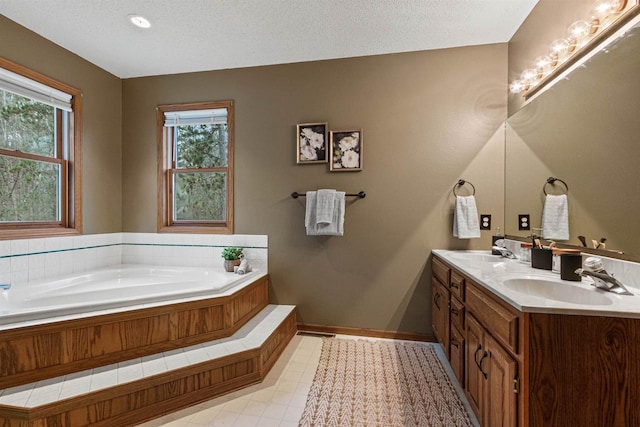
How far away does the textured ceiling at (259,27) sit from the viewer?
6.19 feet

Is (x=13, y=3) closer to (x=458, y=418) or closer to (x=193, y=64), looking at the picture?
(x=193, y=64)

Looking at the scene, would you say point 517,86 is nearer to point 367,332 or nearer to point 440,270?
point 440,270

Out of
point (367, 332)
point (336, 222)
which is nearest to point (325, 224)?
point (336, 222)

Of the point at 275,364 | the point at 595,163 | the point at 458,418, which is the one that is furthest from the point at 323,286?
the point at 595,163

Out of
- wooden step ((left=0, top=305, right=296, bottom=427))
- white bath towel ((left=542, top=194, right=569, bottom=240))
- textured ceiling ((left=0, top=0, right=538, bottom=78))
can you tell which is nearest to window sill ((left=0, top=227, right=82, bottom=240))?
wooden step ((left=0, top=305, right=296, bottom=427))

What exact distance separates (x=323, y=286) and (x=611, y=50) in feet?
7.62

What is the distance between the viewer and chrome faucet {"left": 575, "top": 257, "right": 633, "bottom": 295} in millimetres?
1111

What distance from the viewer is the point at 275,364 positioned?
2.04 metres

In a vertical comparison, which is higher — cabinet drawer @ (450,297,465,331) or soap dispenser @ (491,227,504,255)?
soap dispenser @ (491,227,504,255)

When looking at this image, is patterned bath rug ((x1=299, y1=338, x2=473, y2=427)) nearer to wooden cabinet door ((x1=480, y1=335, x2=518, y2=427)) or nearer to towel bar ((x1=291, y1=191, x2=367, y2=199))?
wooden cabinet door ((x1=480, y1=335, x2=518, y2=427))

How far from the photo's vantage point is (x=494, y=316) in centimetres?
118

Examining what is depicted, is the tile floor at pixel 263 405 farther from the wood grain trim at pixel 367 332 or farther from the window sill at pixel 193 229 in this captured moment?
the window sill at pixel 193 229

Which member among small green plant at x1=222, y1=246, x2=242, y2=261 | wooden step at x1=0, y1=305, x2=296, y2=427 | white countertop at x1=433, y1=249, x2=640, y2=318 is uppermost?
white countertop at x1=433, y1=249, x2=640, y2=318

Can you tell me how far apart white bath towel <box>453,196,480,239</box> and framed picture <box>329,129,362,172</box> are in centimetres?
88
